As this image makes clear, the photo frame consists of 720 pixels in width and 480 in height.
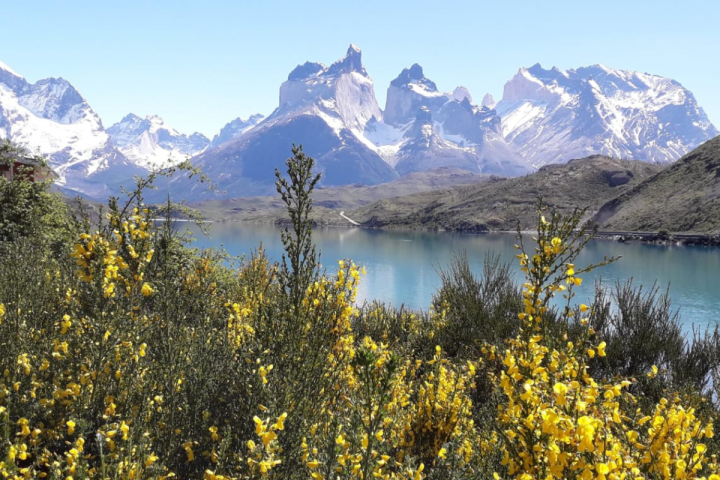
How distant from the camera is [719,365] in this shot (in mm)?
10930

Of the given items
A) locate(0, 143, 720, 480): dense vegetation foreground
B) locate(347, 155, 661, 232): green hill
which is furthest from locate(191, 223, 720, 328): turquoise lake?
locate(347, 155, 661, 232): green hill

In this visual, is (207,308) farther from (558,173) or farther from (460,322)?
(558,173)

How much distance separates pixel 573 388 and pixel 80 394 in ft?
12.9

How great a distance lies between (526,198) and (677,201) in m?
51.8

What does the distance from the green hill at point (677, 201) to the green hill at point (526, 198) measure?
1197 cm

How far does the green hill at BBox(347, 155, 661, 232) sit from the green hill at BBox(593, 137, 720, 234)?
39.3 ft

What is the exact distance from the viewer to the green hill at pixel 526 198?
134750mm

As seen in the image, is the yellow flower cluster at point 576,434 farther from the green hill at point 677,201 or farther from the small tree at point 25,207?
the green hill at point 677,201

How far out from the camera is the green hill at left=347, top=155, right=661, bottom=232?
Result: 442ft

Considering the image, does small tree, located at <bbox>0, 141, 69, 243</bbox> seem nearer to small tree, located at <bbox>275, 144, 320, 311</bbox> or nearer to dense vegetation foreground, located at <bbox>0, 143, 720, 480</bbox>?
dense vegetation foreground, located at <bbox>0, 143, 720, 480</bbox>

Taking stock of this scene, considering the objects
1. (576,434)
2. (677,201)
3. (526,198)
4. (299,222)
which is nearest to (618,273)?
(299,222)

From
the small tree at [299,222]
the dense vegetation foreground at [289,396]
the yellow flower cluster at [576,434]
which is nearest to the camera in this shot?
the yellow flower cluster at [576,434]

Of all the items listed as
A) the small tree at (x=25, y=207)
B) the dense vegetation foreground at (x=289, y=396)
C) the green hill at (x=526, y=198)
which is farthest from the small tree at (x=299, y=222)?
the green hill at (x=526, y=198)

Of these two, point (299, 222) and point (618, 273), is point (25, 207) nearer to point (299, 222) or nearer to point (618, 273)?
point (299, 222)
